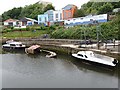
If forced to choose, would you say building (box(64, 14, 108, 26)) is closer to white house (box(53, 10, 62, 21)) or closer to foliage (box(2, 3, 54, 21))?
white house (box(53, 10, 62, 21))

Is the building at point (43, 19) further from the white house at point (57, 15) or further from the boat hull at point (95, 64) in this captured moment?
the boat hull at point (95, 64)

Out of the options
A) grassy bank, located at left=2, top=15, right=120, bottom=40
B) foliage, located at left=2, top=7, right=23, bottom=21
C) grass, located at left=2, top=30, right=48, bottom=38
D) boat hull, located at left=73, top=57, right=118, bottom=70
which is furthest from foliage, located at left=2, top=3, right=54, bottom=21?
boat hull, located at left=73, top=57, right=118, bottom=70

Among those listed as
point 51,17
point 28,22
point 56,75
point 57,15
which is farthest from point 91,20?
point 56,75

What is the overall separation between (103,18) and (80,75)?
677 inches

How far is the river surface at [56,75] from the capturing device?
39.7ft

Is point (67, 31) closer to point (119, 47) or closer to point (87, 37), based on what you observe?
point (87, 37)

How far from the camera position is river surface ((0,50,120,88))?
39.7ft

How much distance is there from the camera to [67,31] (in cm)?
2859

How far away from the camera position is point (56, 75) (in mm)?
13727

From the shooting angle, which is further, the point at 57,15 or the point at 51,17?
the point at 51,17

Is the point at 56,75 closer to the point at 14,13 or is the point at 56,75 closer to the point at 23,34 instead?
the point at 23,34

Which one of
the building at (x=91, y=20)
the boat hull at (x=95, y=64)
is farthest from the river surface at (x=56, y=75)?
the building at (x=91, y=20)

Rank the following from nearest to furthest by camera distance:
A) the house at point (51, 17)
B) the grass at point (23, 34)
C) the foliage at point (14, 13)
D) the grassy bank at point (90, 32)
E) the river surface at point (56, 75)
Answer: the river surface at point (56, 75) < the grassy bank at point (90, 32) < the grass at point (23, 34) < the house at point (51, 17) < the foliage at point (14, 13)

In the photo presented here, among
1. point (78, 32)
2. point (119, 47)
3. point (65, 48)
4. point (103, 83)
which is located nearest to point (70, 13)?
point (78, 32)
